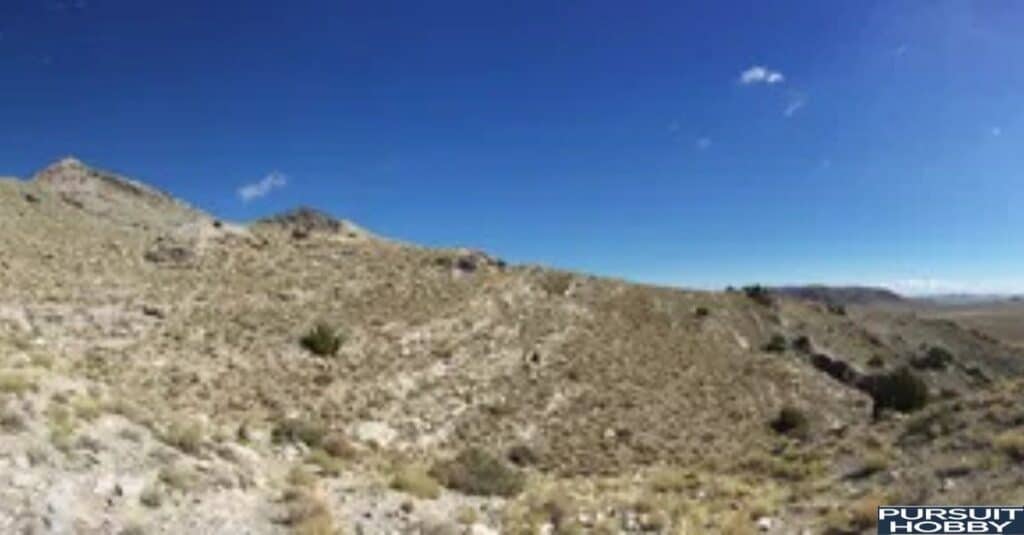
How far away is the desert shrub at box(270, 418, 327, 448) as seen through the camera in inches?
1073

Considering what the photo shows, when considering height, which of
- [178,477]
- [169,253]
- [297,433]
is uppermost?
[169,253]

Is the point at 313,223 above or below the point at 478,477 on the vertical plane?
above

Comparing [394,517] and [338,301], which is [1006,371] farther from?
[394,517]

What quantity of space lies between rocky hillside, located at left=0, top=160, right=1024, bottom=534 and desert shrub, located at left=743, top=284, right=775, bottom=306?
42 cm

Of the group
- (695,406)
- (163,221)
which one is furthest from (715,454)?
(163,221)

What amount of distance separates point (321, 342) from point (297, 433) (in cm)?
1307

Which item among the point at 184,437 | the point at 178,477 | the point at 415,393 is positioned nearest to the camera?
the point at 178,477

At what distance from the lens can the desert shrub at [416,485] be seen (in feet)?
76.9

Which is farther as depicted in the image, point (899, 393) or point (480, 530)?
point (899, 393)

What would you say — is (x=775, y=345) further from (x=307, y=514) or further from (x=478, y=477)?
(x=307, y=514)

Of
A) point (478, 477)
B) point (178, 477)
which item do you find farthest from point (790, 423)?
point (178, 477)

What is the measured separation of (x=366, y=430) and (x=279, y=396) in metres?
2.94

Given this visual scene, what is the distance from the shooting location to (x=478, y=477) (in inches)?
1049

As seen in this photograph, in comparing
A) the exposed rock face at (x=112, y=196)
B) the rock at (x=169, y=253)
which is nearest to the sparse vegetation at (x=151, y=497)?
the rock at (x=169, y=253)
